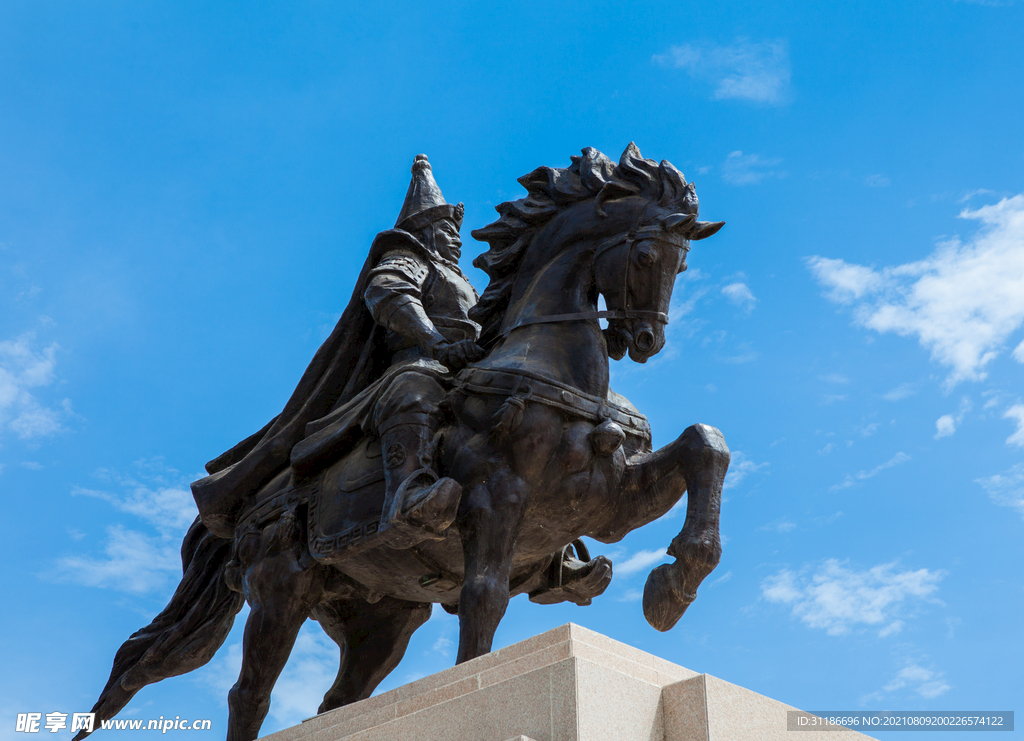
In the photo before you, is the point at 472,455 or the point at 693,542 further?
the point at 472,455

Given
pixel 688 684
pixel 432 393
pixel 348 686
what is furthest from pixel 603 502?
pixel 348 686

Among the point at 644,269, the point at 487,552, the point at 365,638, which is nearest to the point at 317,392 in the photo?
the point at 365,638

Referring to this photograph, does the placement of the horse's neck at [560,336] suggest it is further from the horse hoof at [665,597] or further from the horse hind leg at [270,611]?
the horse hind leg at [270,611]

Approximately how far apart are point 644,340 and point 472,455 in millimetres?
1235

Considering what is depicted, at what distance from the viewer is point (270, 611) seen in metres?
8.22

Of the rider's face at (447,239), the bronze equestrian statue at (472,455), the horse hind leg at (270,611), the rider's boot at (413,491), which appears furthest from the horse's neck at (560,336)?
the horse hind leg at (270,611)

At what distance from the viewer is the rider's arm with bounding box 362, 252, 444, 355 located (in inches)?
322

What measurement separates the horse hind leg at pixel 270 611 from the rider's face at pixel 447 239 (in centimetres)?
223

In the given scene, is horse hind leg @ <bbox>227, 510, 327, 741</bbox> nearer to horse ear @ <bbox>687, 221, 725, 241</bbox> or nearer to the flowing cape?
the flowing cape

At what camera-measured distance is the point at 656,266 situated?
7.66 metres

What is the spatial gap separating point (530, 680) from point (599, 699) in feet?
1.03

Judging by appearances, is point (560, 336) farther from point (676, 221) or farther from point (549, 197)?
point (549, 197)

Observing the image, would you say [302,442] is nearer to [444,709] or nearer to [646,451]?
[646,451]

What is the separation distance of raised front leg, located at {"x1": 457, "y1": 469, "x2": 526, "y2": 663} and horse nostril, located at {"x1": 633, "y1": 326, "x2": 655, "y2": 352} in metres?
1.12
